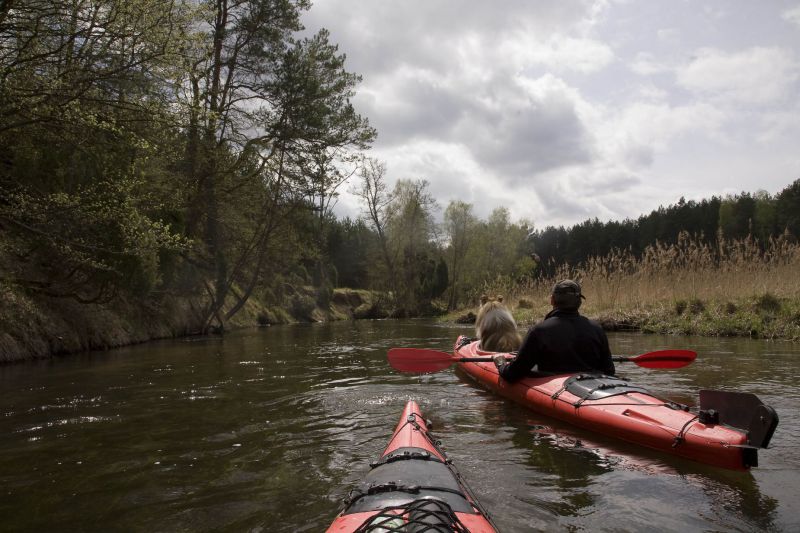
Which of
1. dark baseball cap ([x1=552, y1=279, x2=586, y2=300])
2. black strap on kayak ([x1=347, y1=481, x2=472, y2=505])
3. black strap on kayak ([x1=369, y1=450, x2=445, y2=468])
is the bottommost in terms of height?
black strap on kayak ([x1=369, y1=450, x2=445, y2=468])

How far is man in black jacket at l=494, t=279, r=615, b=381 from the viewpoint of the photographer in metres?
4.73

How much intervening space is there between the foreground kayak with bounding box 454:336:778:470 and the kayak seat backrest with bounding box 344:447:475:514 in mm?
1673

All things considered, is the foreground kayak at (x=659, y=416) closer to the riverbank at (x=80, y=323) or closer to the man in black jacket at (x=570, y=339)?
the man in black jacket at (x=570, y=339)

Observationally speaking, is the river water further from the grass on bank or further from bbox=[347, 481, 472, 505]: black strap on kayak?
the grass on bank

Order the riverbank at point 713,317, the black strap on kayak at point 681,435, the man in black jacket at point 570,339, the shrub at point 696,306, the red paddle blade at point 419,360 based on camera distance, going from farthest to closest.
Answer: the shrub at point 696,306
the riverbank at point 713,317
the red paddle blade at point 419,360
the man in black jacket at point 570,339
the black strap on kayak at point 681,435

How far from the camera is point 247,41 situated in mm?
15492

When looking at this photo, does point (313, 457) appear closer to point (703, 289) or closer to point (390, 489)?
point (390, 489)

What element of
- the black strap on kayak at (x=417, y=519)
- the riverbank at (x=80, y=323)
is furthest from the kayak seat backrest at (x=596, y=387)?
the riverbank at (x=80, y=323)

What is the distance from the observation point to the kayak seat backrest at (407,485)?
2033mm

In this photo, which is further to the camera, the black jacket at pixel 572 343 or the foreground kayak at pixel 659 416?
the black jacket at pixel 572 343

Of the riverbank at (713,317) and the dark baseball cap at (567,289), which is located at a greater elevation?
the dark baseball cap at (567,289)

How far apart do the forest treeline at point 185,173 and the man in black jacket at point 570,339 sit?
17.0ft

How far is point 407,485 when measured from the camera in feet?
7.18

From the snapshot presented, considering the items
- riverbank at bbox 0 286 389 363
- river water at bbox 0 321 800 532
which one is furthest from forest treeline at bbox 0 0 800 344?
river water at bbox 0 321 800 532
